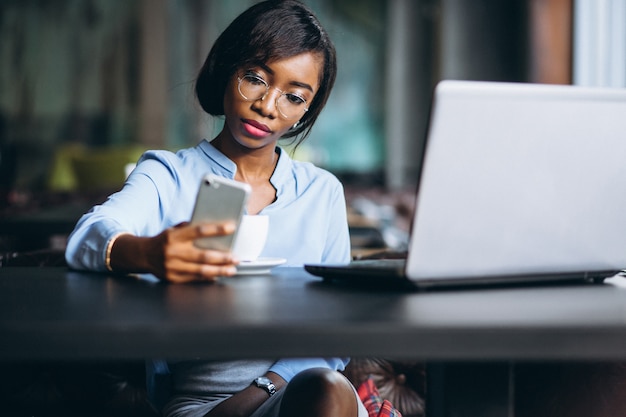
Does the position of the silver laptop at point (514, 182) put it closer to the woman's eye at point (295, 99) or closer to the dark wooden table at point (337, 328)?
the dark wooden table at point (337, 328)

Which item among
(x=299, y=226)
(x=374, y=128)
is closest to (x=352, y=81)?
(x=374, y=128)

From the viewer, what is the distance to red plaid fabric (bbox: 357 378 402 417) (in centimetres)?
135

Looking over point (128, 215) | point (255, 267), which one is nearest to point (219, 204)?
point (255, 267)

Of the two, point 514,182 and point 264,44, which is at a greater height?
point 264,44

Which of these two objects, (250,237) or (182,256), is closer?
(182,256)

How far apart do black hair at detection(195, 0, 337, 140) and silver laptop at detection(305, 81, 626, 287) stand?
593 millimetres

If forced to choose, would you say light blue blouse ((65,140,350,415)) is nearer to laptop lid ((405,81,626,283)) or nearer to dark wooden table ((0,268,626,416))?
dark wooden table ((0,268,626,416))

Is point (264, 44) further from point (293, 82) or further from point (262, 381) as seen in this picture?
point (262, 381)

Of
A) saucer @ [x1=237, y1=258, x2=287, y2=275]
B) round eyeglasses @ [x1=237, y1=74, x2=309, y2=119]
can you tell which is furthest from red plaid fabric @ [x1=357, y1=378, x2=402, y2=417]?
round eyeglasses @ [x1=237, y1=74, x2=309, y2=119]

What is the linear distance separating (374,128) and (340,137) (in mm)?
445

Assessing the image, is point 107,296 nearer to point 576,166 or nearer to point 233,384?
point 233,384

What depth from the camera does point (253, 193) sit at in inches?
61.9

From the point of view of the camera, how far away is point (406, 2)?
9.23m

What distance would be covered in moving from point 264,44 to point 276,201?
0.30 m
